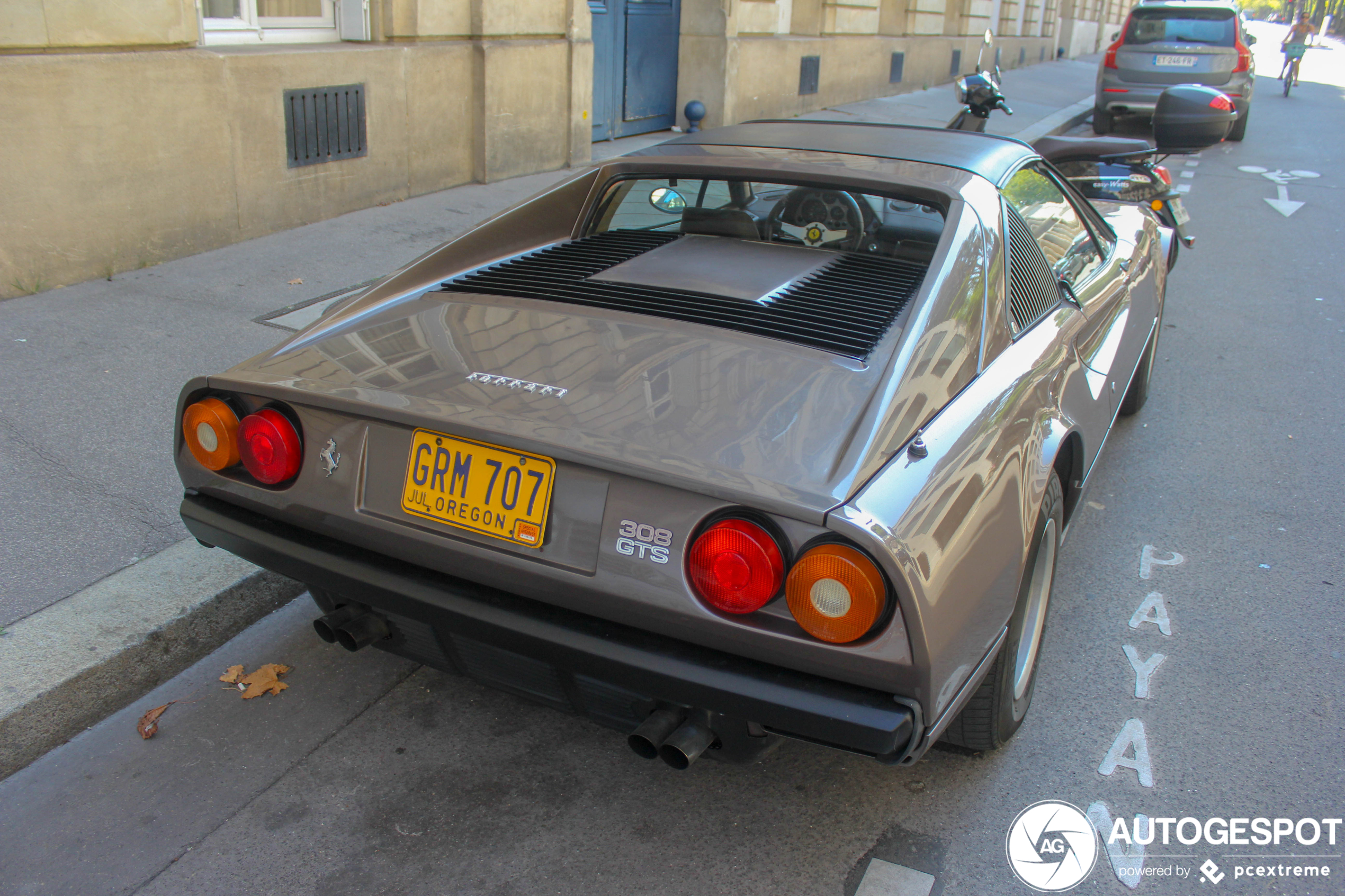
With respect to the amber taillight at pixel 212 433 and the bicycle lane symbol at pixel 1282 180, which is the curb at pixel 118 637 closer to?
the amber taillight at pixel 212 433

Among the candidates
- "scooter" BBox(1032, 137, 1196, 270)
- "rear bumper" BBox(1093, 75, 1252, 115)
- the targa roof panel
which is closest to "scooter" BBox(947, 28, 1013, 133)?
"scooter" BBox(1032, 137, 1196, 270)

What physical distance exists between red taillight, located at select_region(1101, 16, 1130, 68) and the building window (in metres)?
11.4

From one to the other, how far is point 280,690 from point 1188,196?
35.2 feet

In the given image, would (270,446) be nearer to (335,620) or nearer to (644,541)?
(335,620)

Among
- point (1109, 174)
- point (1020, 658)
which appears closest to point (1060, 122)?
point (1109, 174)

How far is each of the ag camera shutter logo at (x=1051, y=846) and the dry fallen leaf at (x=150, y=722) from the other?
213 cm

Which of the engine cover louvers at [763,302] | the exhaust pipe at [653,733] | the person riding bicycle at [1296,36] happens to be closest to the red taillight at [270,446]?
the engine cover louvers at [763,302]

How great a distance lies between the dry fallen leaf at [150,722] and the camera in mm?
2637

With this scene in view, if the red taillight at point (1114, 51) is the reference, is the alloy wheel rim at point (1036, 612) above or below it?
below

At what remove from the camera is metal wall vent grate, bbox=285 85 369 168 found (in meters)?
6.66

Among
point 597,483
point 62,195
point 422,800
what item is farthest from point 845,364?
point 62,195

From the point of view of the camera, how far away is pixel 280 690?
9.27 ft

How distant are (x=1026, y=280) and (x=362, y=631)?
198 centimetres

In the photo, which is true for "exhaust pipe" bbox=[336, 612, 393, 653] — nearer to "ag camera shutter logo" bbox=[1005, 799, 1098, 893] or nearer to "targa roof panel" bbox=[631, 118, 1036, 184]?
"ag camera shutter logo" bbox=[1005, 799, 1098, 893]
